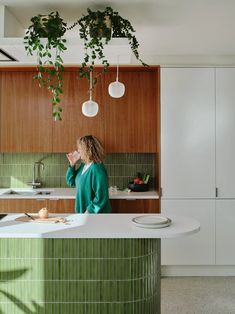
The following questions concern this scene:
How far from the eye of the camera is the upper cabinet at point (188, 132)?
414cm

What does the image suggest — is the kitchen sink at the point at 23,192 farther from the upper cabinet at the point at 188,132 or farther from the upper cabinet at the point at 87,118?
the upper cabinet at the point at 188,132

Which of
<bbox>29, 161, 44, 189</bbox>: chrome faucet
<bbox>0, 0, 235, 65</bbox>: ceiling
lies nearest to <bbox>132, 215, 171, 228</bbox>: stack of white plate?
<bbox>0, 0, 235, 65</bbox>: ceiling

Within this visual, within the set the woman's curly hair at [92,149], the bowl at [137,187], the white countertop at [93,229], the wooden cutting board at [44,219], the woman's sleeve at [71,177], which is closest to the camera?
the white countertop at [93,229]

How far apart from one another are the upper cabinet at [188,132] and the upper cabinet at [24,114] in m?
1.47

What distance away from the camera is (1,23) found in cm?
274

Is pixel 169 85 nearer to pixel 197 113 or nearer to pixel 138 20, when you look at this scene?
pixel 197 113

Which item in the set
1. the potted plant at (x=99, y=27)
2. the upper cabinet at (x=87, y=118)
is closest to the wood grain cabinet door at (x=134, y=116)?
the upper cabinet at (x=87, y=118)

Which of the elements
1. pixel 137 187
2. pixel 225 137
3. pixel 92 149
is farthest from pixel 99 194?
pixel 225 137

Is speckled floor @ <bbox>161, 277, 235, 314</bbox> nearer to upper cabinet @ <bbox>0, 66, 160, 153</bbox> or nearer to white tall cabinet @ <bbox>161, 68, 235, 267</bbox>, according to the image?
white tall cabinet @ <bbox>161, 68, 235, 267</bbox>

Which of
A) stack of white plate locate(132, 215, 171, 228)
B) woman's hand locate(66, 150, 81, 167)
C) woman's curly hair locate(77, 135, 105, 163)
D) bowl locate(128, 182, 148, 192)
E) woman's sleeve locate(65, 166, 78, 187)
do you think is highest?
woman's curly hair locate(77, 135, 105, 163)

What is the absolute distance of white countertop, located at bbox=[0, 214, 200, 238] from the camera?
225 centimetres

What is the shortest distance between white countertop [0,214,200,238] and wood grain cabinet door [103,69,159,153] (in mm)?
1888

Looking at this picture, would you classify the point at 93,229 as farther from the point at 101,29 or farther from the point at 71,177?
the point at 71,177

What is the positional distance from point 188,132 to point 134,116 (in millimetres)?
719
